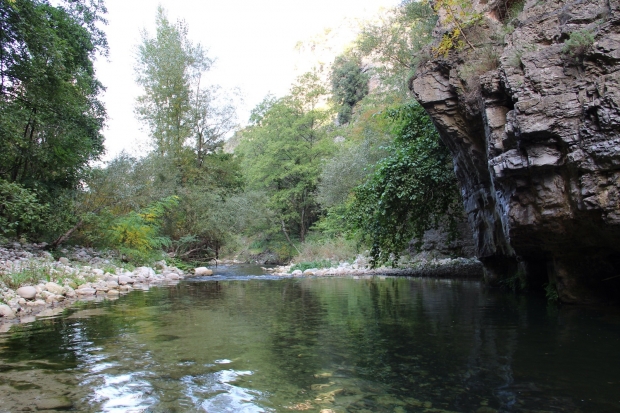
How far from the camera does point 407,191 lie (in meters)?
11.7

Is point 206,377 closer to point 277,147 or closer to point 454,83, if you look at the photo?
point 454,83

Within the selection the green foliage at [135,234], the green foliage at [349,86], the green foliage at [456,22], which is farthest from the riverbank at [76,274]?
the green foliage at [349,86]

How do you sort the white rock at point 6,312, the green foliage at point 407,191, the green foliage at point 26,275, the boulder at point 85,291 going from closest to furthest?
the white rock at point 6,312 → the green foliage at point 26,275 → the boulder at point 85,291 → the green foliage at point 407,191

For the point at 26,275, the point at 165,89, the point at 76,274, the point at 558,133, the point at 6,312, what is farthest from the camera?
the point at 165,89

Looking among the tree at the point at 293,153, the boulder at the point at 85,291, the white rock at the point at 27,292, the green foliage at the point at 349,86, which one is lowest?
the boulder at the point at 85,291

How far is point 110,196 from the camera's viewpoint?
17.9m

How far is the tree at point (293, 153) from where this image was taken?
34213 millimetres

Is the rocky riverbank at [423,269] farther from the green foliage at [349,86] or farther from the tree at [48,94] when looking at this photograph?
the green foliage at [349,86]

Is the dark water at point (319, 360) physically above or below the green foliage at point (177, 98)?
below

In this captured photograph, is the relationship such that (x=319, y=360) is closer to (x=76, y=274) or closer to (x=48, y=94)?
(x=76, y=274)

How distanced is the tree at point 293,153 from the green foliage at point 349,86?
11148mm

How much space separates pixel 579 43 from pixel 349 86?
44548mm

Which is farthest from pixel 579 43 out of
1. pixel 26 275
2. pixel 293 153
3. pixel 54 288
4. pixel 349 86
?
pixel 349 86

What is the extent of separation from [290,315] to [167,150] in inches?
812
